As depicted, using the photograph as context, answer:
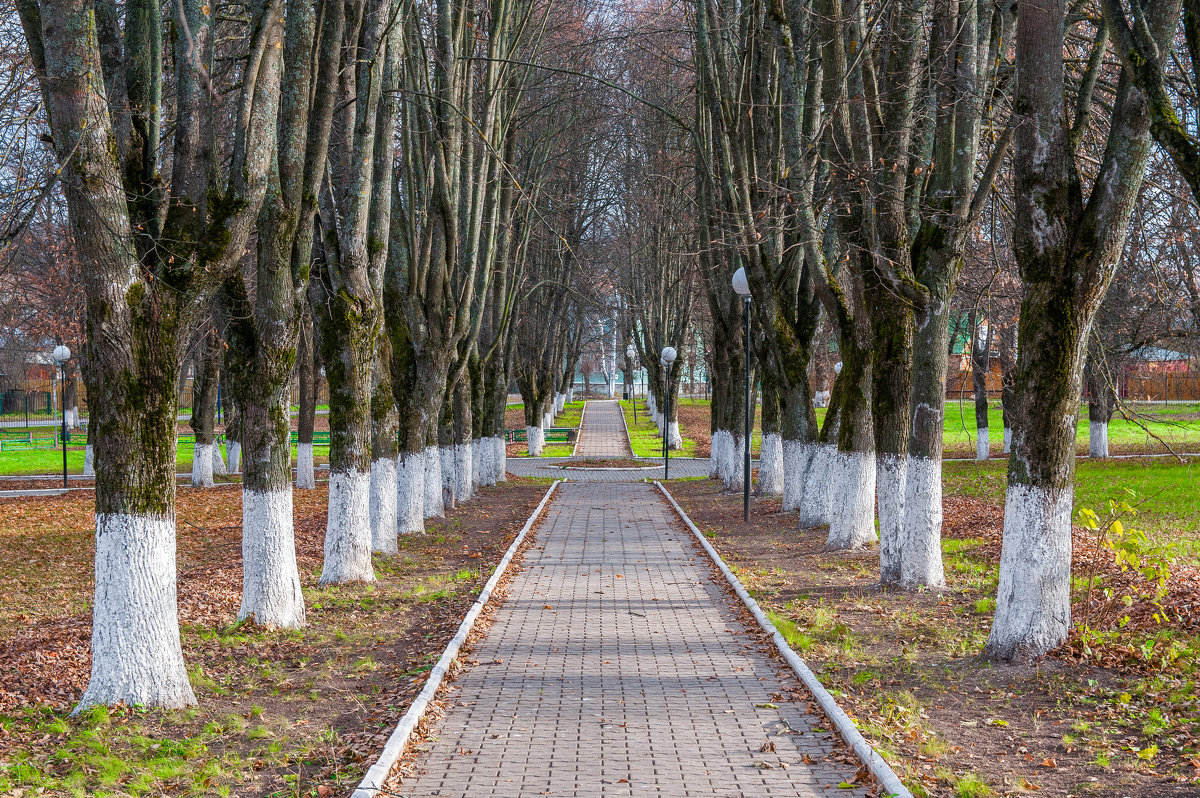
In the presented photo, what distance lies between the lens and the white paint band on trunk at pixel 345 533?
1051 centimetres

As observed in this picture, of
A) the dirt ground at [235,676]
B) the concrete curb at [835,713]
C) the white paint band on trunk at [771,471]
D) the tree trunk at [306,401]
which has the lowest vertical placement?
the dirt ground at [235,676]

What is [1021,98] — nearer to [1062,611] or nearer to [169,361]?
[1062,611]

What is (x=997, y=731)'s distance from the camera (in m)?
5.75

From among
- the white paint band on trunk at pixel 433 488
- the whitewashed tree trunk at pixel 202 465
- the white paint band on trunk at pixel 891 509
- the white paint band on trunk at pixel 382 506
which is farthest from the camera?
the whitewashed tree trunk at pixel 202 465

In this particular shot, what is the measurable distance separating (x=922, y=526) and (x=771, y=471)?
33.7 ft

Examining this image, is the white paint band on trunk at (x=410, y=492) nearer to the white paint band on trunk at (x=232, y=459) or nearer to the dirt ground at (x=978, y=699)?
the dirt ground at (x=978, y=699)

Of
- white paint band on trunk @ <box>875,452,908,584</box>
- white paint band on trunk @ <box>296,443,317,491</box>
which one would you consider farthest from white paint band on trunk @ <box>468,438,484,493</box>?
white paint band on trunk @ <box>875,452,908,584</box>

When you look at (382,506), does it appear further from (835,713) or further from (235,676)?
(835,713)

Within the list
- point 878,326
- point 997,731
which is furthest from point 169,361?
point 878,326

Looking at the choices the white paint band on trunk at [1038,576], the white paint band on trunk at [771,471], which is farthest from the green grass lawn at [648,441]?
A: the white paint band on trunk at [1038,576]

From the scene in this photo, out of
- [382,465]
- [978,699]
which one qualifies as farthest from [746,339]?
[978,699]

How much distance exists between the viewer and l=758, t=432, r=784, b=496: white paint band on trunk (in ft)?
65.1

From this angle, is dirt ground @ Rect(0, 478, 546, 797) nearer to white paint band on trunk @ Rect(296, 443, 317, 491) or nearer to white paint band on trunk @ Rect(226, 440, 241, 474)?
white paint band on trunk @ Rect(296, 443, 317, 491)

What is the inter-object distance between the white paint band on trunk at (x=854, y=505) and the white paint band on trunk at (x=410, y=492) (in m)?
6.20
